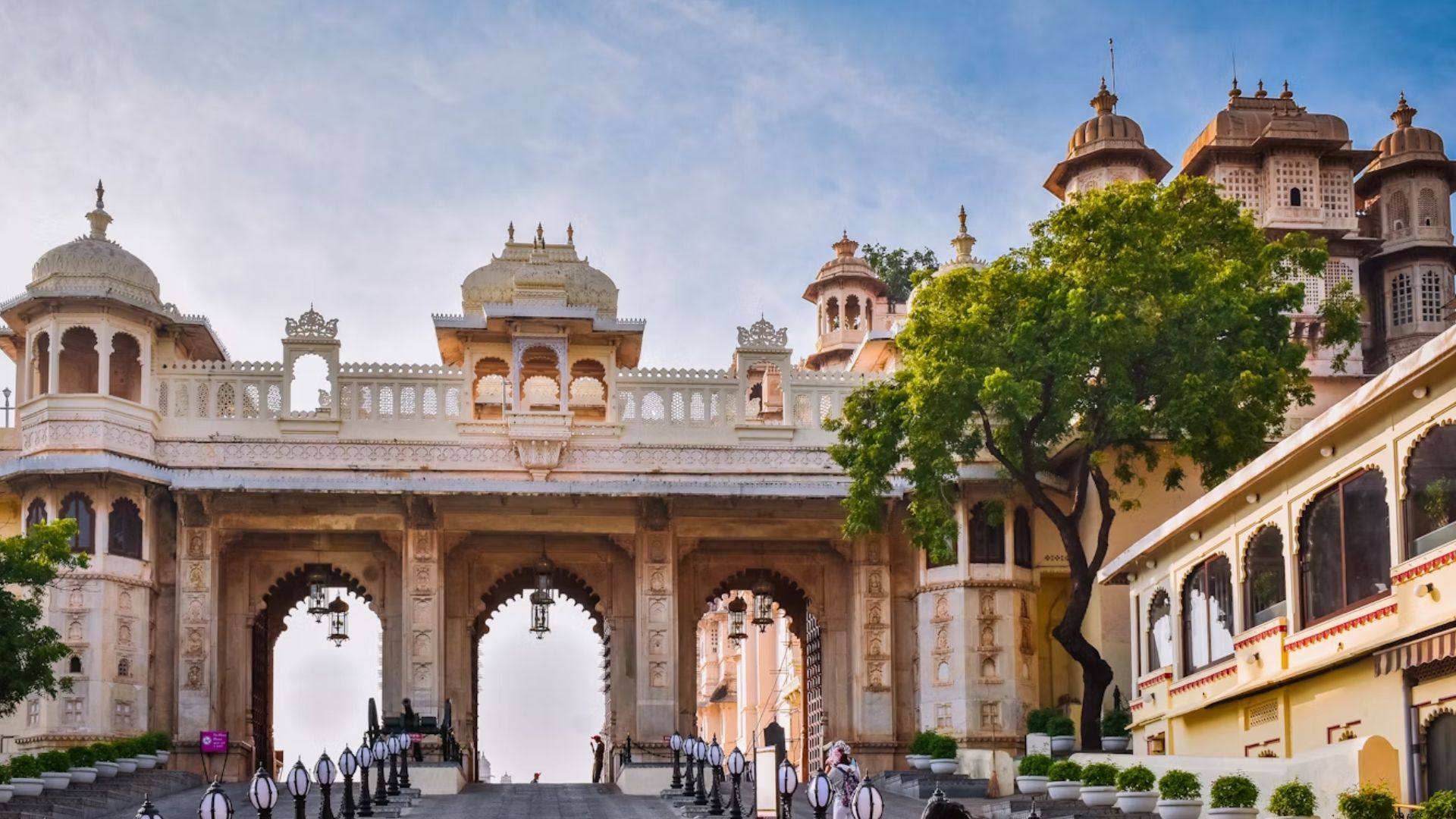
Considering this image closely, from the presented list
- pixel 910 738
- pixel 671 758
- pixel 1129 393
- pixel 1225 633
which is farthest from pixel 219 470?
pixel 1225 633

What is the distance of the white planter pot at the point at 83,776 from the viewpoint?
26.6 meters

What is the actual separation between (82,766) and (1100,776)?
13432mm

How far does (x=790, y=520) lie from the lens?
34719 millimetres

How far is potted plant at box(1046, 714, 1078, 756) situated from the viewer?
99.0 feet

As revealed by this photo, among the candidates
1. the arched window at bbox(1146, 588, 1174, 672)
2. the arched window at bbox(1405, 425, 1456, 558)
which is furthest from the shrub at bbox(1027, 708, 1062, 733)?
the arched window at bbox(1405, 425, 1456, 558)

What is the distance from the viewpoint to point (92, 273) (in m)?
32.6

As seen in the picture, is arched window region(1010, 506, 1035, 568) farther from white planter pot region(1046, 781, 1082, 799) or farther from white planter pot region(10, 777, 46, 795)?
white planter pot region(10, 777, 46, 795)

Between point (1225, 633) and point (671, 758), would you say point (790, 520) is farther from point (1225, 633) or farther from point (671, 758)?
point (1225, 633)

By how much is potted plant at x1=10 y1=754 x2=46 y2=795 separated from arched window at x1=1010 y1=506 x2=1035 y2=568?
15.3m

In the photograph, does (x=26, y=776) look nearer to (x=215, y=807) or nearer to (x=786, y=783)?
(x=215, y=807)

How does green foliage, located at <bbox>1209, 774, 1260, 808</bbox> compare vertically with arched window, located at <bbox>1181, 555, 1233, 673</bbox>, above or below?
below

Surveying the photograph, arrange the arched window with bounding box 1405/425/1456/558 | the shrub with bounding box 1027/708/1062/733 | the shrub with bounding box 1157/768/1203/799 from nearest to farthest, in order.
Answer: the arched window with bounding box 1405/425/1456/558 → the shrub with bounding box 1157/768/1203/799 → the shrub with bounding box 1027/708/1062/733

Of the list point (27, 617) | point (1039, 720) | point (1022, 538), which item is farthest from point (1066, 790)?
point (27, 617)

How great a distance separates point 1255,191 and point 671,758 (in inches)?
609
